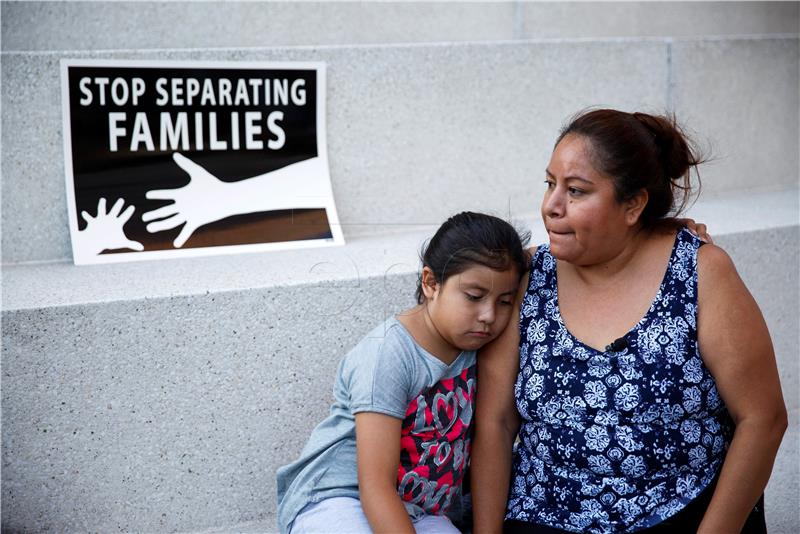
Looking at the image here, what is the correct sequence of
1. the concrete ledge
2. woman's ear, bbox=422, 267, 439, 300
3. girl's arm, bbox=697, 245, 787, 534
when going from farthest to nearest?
the concrete ledge, woman's ear, bbox=422, 267, 439, 300, girl's arm, bbox=697, 245, 787, 534

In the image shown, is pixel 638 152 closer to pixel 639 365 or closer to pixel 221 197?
pixel 639 365

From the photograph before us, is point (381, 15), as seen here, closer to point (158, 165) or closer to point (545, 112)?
point (545, 112)

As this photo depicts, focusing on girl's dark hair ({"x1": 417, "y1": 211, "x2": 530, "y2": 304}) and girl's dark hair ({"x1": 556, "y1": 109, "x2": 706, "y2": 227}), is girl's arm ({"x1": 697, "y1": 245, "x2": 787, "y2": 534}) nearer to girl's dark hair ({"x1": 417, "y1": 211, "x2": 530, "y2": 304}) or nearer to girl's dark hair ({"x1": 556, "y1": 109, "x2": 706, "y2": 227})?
girl's dark hair ({"x1": 556, "y1": 109, "x2": 706, "y2": 227})

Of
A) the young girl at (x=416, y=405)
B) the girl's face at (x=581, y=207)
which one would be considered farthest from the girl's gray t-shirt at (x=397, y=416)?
the girl's face at (x=581, y=207)

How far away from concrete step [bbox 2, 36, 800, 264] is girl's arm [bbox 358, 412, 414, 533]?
1.22 metres

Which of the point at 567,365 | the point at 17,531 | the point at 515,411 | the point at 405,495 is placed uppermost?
the point at 567,365

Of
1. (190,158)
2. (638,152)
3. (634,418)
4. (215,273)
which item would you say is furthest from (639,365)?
(190,158)

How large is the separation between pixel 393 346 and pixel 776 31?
11.9ft

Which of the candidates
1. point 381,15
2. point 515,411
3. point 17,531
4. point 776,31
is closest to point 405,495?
point 515,411

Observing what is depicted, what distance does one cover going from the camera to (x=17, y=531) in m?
2.14

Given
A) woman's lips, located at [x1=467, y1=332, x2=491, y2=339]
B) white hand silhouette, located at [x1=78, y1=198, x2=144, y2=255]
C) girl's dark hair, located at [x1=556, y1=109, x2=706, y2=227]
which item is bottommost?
woman's lips, located at [x1=467, y1=332, x2=491, y2=339]

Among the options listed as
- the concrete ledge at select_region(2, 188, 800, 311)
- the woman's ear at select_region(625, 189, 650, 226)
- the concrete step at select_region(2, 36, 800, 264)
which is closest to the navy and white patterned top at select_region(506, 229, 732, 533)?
the woman's ear at select_region(625, 189, 650, 226)

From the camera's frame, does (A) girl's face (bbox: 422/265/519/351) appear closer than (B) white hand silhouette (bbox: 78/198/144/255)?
Yes

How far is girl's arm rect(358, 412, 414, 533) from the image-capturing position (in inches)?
68.5
